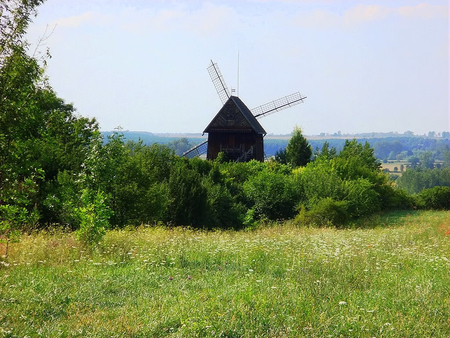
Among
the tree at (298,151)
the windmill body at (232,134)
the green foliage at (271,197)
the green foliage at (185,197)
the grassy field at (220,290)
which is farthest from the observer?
the tree at (298,151)

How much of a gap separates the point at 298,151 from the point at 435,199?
48.5 feet

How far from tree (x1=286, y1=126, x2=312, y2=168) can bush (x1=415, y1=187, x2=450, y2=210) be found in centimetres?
1265

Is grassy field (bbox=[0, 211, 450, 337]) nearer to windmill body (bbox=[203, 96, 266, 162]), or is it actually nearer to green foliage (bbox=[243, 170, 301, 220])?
green foliage (bbox=[243, 170, 301, 220])

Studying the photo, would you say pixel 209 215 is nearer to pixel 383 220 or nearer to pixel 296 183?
pixel 296 183

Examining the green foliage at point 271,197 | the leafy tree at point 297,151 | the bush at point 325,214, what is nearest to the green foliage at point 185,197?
the bush at point 325,214

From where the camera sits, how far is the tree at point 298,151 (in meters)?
51.4

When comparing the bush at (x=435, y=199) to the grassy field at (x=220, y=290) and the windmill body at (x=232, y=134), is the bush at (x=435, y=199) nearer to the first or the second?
the windmill body at (x=232, y=134)

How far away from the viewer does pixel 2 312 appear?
239 inches

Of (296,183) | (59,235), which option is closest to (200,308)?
(59,235)

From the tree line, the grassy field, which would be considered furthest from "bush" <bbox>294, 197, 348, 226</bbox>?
the grassy field

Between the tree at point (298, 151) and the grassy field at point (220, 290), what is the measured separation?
133 ft

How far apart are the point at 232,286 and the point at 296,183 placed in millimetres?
27052

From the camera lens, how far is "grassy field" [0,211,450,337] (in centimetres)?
583

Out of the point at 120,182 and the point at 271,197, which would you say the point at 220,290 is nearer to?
the point at 120,182
